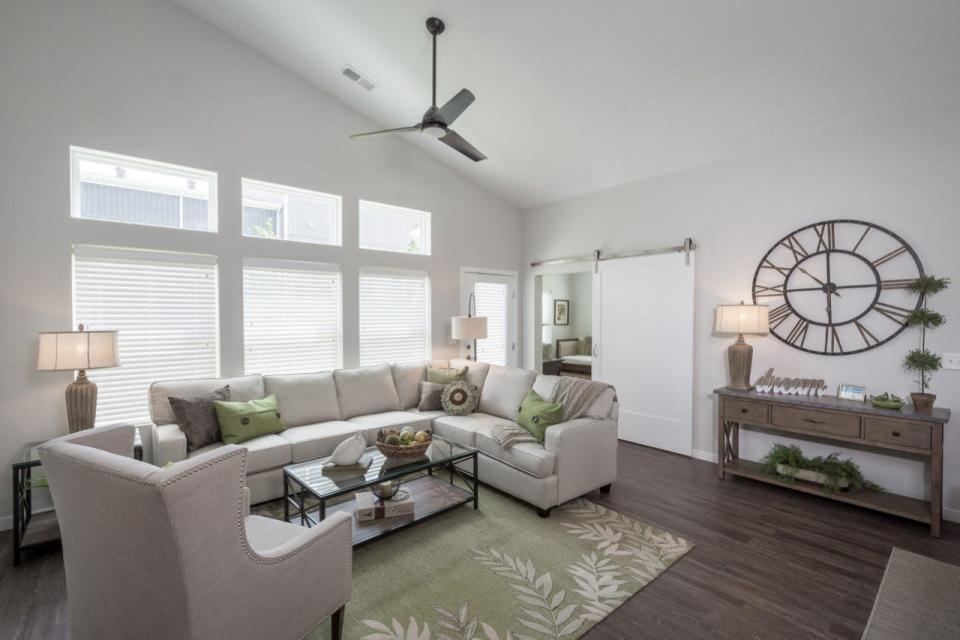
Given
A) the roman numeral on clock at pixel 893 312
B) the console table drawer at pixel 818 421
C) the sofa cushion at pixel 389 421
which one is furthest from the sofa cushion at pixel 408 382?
the roman numeral on clock at pixel 893 312

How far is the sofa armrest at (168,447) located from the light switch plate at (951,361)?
→ 539cm

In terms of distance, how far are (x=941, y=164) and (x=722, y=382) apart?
2.25 meters

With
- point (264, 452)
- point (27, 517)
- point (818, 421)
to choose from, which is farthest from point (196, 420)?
point (818, 421)

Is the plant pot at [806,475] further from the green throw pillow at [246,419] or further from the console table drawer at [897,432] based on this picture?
the green throw pillow at [246,419]

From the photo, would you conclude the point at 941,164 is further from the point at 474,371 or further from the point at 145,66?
the point at 145,66

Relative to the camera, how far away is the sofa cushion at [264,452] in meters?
3.12

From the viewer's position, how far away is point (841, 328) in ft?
11.6

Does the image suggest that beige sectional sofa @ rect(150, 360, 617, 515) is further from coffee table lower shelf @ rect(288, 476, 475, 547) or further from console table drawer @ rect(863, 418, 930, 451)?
console table drawer @ rect(863, 418, 930, 451)

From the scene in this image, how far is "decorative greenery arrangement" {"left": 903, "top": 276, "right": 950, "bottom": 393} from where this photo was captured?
10.1 feet

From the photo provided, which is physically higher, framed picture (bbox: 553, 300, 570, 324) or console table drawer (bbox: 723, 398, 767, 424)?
framed picture (bbox: 553, 300, 570, 324)

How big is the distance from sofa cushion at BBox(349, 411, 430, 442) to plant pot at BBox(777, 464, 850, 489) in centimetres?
301

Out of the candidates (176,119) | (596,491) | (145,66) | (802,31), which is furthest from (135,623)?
(802,31)

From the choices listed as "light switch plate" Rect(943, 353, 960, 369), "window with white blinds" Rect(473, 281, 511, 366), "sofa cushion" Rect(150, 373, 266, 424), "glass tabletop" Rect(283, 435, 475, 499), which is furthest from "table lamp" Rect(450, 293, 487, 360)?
"light switch plate" Rect(943, 353, 960, 369)

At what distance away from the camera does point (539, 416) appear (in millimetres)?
3408
